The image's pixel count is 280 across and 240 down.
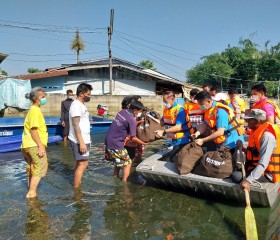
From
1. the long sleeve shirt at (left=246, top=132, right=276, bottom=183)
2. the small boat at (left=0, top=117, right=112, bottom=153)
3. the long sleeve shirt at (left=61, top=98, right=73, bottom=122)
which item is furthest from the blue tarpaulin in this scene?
the long sleeve shirt at (left=246, top=132, right=276, bottom=183)

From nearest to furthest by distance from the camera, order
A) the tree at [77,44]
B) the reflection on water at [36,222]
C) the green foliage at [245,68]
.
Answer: the reflection on water at [36,222]
the green foliage at [245,68]
the tree at [77,44]

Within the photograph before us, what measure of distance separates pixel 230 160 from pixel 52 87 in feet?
54.6

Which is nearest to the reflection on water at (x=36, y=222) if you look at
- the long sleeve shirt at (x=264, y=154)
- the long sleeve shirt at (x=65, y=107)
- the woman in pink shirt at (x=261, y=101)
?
the long sleeve shirt at (x=264, y=154)

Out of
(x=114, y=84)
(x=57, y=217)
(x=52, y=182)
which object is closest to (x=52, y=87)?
(x=114, y=84)

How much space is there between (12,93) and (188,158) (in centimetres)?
1306

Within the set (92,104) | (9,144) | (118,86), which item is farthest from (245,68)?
(9,144)

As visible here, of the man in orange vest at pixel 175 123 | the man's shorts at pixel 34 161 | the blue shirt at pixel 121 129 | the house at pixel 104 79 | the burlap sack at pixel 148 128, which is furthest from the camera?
the house at pixel 104 79

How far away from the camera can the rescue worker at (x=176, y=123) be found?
570 cm

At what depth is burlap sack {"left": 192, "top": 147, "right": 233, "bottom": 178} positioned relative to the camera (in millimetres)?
4750

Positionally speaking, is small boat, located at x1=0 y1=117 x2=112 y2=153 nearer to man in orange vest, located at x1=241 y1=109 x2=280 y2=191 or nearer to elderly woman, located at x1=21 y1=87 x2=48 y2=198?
elderly woman, located at x1=21 y1=87 x2=48 y2=198

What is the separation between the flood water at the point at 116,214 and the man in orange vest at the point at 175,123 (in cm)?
99

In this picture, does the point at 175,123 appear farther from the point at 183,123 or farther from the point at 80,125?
the point at 80,125

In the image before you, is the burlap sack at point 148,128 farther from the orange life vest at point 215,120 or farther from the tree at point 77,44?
the tree at point 77,44

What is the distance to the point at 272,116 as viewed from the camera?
17.6ft
